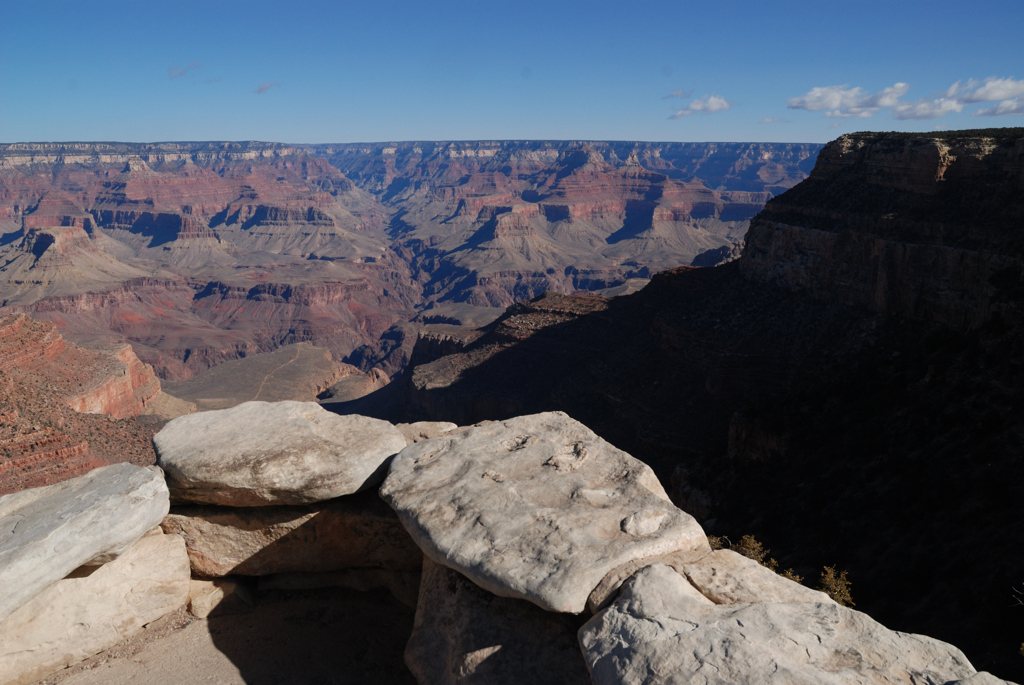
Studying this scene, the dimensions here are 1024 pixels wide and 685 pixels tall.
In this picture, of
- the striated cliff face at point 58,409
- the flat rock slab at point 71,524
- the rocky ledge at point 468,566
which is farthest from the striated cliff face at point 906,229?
the striated cliff face at point 58,409

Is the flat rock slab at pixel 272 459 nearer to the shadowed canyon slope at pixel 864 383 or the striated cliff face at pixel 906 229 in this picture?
the shadowed canyon slope at pixel 864 383

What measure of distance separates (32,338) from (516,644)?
62.3 metres

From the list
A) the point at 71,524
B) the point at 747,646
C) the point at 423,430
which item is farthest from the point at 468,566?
the point at 423,430

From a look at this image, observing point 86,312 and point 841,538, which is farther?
point 86,312

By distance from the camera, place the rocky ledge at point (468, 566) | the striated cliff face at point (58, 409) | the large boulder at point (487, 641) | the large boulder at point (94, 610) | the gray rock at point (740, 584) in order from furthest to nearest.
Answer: the striated cliff face at point (58, 409) < the large boulder at point (94, 610) < the large boulder at point (487, 641) < the gray rock at point (740, 584) < the rocky ledge at point (468, 566)

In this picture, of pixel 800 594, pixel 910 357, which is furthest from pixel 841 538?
pixel 800 594

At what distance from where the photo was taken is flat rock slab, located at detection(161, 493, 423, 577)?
9688 millimetres

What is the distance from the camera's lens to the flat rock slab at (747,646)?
16.2ft

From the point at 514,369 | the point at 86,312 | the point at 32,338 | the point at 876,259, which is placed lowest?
the point at 86,312

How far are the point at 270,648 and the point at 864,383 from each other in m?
29.0

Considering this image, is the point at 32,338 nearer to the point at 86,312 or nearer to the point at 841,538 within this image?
the point at 841,538

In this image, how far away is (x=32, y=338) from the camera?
54938 mm

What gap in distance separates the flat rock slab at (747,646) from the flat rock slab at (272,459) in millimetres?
4571

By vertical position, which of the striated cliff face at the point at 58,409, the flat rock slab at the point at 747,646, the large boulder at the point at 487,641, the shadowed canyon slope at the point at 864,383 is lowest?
the striated cliff face at the point at 58,409
